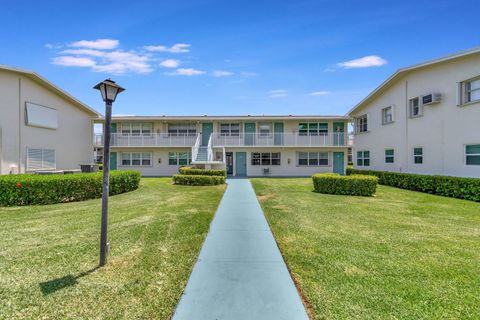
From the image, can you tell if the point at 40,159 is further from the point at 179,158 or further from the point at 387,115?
the point at 387,115

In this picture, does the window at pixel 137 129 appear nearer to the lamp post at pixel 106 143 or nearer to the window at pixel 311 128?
the window at pixel 311 128

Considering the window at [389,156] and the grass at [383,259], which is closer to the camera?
the grass at [383,259]

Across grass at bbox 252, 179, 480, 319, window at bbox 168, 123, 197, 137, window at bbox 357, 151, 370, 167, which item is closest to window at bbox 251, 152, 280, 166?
window at bbox 168, 123, 197, 137

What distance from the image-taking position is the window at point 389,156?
17.4 metres

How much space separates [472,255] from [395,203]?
5810 mm

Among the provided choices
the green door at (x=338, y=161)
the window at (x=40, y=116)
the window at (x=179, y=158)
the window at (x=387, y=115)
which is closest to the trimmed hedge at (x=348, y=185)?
the window at (x=387, y=115)

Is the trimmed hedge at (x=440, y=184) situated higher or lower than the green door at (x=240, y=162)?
lower

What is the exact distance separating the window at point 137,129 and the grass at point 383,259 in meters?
18.6

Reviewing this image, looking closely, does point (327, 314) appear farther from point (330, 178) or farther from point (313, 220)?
point (330, 178)

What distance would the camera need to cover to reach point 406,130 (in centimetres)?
1592

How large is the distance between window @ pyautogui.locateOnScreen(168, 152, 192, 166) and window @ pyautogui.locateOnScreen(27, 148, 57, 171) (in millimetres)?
9473

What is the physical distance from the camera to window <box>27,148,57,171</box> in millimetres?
14203

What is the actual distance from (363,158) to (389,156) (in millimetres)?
3940

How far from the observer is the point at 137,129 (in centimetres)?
2409
